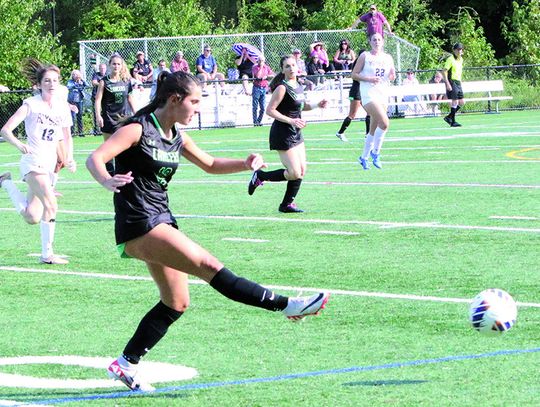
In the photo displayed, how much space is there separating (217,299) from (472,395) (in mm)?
3737

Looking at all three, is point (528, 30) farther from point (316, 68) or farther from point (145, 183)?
point (145, 183)

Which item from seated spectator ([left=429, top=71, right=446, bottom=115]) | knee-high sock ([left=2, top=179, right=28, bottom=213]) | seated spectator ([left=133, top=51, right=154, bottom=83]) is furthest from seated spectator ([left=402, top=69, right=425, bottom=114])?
knee-high sock ([left=2, top=179, right=28, bottom=213])

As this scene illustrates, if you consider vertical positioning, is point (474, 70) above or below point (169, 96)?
below

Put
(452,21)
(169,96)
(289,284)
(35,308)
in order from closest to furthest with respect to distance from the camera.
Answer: (169,96)
(35,308)
(289,284)
(452,21)

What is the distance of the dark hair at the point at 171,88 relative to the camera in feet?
23.8

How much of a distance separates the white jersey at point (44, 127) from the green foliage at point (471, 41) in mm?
37459

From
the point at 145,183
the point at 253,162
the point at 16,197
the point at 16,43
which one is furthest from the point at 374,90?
the point at 16,43

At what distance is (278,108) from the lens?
1582 cm

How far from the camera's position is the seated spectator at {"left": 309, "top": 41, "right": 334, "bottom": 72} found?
130 ft

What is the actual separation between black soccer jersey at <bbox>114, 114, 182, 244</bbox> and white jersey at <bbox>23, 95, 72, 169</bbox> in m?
5.50

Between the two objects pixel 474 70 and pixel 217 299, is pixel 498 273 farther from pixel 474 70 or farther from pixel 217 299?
pixel 474 70

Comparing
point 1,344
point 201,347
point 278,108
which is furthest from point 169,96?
point 278,108

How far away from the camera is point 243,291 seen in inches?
276

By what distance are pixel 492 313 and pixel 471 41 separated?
44.7 metres
